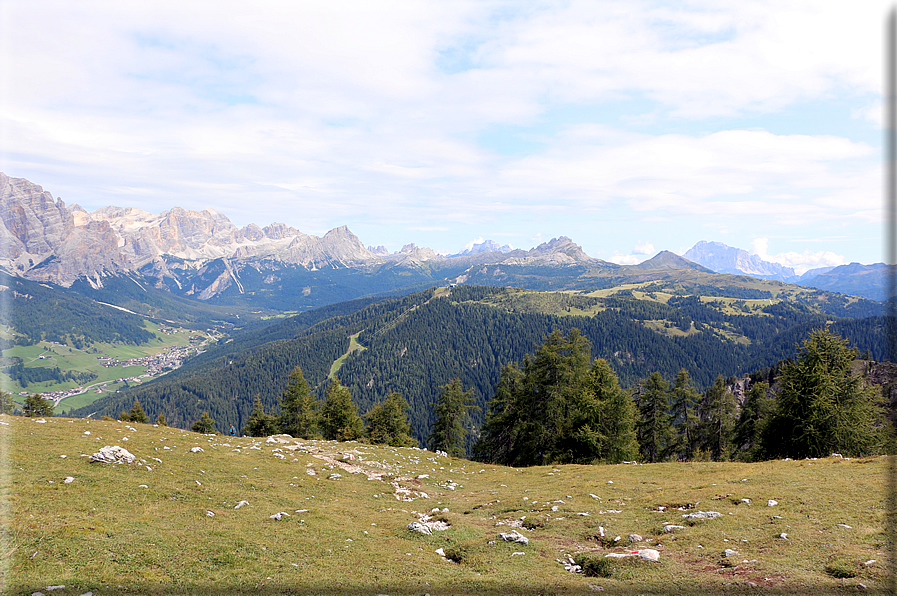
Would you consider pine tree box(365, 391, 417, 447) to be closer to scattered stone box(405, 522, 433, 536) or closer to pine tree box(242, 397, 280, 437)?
pine tree box(242, 397, 280, 437)

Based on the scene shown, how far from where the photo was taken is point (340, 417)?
6469 cm

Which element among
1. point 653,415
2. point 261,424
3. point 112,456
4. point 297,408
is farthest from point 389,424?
point 112,456

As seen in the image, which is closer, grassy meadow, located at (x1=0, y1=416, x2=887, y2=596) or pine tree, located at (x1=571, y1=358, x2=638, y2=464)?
grassy meadow, located at (x1=0, y1=416, x2=887, y2=596)

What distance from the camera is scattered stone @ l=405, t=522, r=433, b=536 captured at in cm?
1950

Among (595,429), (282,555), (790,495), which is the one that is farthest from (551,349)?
(282,555)

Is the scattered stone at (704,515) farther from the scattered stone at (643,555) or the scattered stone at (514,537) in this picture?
the scattered stone at (514,537)

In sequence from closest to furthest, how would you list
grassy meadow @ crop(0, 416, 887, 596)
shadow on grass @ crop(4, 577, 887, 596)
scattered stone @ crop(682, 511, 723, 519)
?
shadow on grass @ crop(4, 577, 887, 596) < grassy meadow @ crop(0, 416, 887, 596) < scattered stone @ crop(682, 511, 723, 519)

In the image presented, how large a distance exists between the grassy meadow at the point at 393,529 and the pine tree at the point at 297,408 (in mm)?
31725

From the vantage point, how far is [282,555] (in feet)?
49.6

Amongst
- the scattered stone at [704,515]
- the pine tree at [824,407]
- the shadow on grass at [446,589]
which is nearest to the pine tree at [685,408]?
the pine tree at [824,407]

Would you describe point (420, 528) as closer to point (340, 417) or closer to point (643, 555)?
point (643, 555)

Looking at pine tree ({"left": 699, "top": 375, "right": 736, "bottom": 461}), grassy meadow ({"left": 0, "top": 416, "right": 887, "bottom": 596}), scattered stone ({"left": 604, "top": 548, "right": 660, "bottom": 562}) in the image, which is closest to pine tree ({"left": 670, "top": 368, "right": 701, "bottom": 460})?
pine tree ({"left": 699, "top": 375, "right": 736, "bottom": 461})

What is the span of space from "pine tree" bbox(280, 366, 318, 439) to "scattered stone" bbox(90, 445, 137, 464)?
1514 inches

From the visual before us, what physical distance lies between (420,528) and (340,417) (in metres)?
48.9
